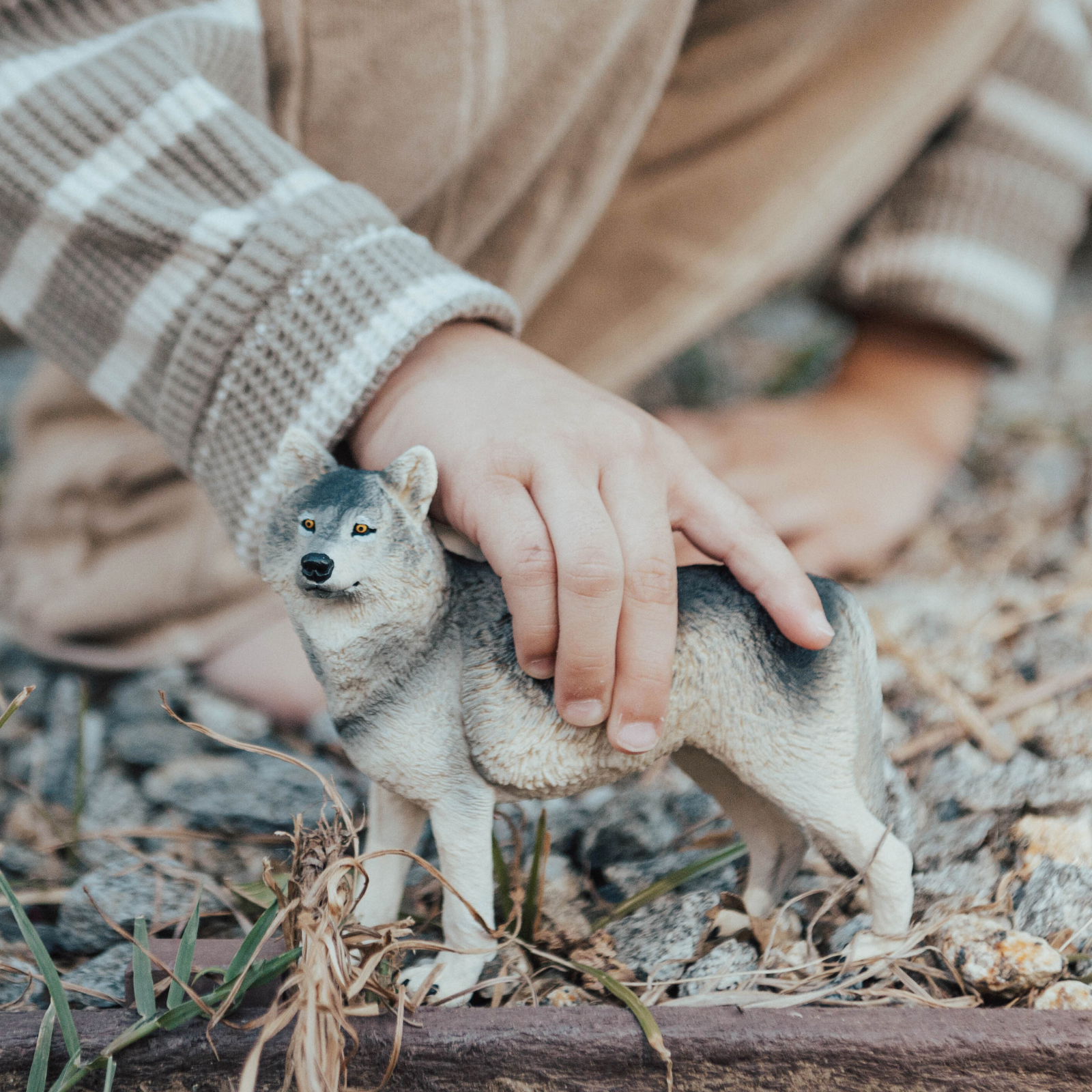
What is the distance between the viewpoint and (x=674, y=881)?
916mm

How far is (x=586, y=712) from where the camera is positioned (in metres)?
0.76

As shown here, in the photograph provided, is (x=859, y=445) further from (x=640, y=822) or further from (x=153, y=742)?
(x=153, y=742)

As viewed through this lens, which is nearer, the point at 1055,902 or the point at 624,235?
the point at 1055,902

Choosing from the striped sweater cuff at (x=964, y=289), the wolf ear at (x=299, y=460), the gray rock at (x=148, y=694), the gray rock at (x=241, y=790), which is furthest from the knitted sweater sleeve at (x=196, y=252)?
the striped sweater cuff at (x=964, y=289)

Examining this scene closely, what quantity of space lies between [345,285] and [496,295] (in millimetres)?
142

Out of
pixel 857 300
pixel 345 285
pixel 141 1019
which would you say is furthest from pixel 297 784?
pixel 857 300

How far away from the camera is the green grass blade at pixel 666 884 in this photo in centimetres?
90

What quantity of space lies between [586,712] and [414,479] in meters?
0.22

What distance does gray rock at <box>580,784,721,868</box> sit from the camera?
1.03 metres

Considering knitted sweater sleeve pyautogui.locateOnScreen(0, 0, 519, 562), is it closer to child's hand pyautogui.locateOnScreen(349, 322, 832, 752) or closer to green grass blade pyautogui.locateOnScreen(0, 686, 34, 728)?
child's hand pyautogui.locateOnScreen(349, 322, 832, 752)

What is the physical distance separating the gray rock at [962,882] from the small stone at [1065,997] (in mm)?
106

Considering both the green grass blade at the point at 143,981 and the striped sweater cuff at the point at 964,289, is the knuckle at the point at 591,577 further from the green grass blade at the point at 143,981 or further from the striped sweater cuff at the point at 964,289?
the striped sweater cuff at the point at 964,289

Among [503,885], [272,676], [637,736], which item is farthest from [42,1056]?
[272,676]

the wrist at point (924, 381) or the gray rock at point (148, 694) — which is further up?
the wrist at point (924, 381)
